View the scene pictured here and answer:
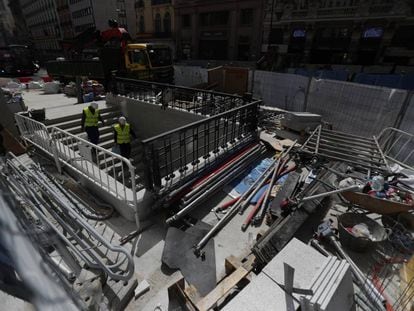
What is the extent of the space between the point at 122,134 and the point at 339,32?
26470 millimetres

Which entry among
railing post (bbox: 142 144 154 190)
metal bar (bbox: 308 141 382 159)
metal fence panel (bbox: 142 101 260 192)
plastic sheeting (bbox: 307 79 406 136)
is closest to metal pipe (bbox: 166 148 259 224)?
metal fence panel (bbox: 142 101 260 192)

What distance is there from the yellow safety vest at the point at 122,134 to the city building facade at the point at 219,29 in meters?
26.8

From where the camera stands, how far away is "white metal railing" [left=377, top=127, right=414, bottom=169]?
664 centimetres

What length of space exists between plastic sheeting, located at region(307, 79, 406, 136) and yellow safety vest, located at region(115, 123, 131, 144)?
8.70 metres

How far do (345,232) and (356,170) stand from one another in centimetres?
253

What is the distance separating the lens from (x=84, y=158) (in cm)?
543

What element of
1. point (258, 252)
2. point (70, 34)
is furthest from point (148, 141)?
point (70, 34)

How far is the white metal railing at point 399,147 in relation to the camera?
6645 millimetres

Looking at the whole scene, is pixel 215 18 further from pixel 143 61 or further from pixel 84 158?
pixel 84 158

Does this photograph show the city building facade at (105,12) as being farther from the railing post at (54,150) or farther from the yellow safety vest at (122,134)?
the railing post at (54,150)

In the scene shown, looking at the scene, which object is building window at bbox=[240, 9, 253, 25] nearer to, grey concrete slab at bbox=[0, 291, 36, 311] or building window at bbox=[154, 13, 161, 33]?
building window at bbox=[154, 13, 161, 33]

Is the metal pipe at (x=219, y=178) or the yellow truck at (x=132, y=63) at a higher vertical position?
the yellow truck at (x=132, y=63)

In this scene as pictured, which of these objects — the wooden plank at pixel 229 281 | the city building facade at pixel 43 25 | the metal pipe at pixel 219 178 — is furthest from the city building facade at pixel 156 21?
the wooden plank at pixel 229 281

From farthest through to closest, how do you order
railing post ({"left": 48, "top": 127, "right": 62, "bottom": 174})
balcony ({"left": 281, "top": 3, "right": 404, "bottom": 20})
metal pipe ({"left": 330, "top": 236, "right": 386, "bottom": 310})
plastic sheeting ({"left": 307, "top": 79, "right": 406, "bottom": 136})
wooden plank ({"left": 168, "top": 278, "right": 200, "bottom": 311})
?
balcony ({"left": 281, "top": 3, "right": 404, "bottom": 20}) → plastic sheeting ({"left": 307, "top": 79, "right": 406, "bottom": 136}) → railing post ({"left": 48, "top": 127, "right": 62, "bottom": 174}) → metal pipe ({"left": 330, "top": 236, "right": 386, "bottom": 310}) → wooden plank ({"left": 168, "top": 278, "right": 200, "bottom": 311})
